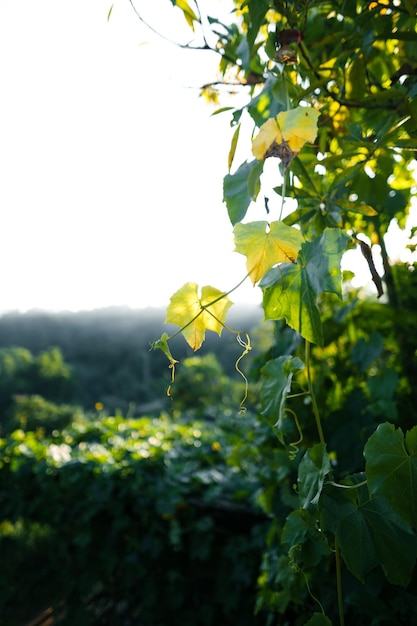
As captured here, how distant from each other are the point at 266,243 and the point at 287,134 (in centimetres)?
13

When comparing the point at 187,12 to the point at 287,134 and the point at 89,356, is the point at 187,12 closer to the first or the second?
the point at 287,134

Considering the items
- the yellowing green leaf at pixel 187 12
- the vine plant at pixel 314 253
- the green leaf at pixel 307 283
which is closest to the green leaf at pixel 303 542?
the vine plant at pixel 314 253

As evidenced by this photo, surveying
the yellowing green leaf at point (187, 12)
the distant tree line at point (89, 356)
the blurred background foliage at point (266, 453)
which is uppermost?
the yellowing green leaf at point (187, 12)

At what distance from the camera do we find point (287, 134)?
53 centimetres

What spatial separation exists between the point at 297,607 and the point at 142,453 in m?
1.47

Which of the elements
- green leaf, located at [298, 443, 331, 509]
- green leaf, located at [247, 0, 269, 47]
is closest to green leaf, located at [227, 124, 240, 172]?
green leaf, located at [247, 0, 269, 47]

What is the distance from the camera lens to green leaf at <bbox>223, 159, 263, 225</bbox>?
0.64m

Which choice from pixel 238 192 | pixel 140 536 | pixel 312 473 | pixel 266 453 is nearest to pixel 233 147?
pixel 238 192

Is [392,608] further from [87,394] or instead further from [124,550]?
[87,394]

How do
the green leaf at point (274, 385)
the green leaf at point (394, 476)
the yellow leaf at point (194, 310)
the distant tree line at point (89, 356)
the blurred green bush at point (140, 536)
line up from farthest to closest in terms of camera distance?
the distant tree line at point (89, 356) → the blurred green bush at point (140, 536) → the green leaf at point (274, 385) → the yellow leaf at point (194, 310) → the green leaf at point (394, 476)

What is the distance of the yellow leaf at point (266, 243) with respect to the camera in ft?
1.66

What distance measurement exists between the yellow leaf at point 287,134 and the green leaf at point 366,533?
1.29 ft

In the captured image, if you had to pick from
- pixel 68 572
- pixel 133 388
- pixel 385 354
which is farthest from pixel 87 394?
pixel 385 354

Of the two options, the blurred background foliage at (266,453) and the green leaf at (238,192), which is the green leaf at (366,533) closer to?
the blurred background foliage at (266,453)
